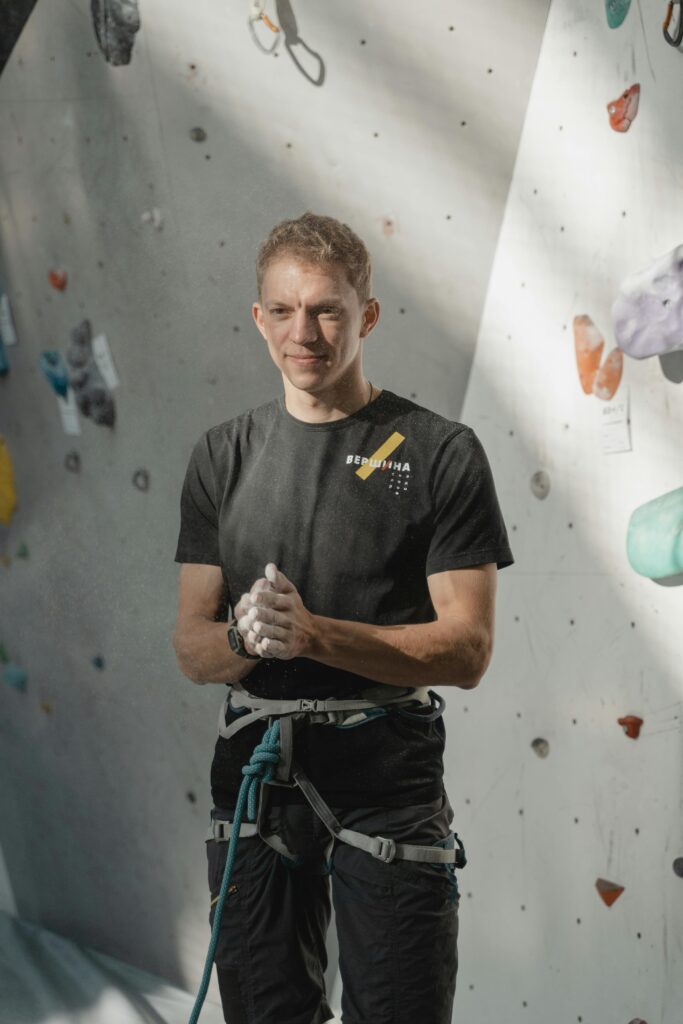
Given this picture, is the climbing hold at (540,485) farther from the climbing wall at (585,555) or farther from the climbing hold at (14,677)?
the climbing hold at (14,677)

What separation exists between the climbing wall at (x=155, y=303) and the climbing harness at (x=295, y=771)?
1.85 feet

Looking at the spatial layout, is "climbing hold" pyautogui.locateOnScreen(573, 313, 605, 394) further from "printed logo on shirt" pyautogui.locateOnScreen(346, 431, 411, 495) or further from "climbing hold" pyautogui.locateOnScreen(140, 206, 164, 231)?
"climbing hold" pyautogui.locateOnScreen(140, 206, 164, 231)

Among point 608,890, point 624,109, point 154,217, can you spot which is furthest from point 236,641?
point 154,217

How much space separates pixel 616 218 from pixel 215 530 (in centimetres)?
70

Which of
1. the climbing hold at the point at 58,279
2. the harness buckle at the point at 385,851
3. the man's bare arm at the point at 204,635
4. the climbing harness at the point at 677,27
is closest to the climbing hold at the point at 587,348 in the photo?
the climbing harness at the point at 677,27

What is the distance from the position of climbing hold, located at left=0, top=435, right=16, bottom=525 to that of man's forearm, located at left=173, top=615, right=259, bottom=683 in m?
1.08

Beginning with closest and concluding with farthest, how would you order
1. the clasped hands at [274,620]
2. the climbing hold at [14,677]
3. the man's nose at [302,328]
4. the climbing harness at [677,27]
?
the clasped hands at [274,620] → the man's nose at [302,328] → the climbing harness at [677,27] → the climbing hold at [14,677]

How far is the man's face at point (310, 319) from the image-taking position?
1.29 meters

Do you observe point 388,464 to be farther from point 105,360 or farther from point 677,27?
point 105,360

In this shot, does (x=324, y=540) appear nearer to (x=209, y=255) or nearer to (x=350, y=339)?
(x=350, y=339)

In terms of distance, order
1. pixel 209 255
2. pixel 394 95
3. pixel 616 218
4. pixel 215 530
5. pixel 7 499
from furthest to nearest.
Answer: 1. pixel 7 499
2. pixel 209 255
3. pixel 394 95
4. pixel 616 218
5. pixel 215 530

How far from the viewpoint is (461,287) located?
1.80 meters

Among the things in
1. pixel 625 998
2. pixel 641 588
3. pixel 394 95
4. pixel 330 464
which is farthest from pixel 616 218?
pixel 625 998

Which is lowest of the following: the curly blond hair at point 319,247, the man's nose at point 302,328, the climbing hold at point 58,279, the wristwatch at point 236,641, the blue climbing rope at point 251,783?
the blue climbing rope at point 251,783
